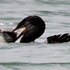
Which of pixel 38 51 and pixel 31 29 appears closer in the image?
pixel 38 51

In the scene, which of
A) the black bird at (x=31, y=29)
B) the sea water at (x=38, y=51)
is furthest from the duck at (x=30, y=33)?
the sea water at (x=38, y=51)

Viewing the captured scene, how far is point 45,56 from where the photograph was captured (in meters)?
9.27

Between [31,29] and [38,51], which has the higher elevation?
[31,29]

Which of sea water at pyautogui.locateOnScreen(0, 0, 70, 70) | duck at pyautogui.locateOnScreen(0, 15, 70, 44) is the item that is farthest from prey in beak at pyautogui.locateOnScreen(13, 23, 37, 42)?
sea water at pyautogui.locateOnScreen(0, 0, 70, 70)

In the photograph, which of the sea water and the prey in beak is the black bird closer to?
the prey in beak

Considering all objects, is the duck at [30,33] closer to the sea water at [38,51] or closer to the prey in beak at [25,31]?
the prey in beak at [25,31]

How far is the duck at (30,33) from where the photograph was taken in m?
10.3

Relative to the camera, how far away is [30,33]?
10.5m

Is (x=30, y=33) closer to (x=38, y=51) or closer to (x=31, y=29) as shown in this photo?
(x=31, y=29)

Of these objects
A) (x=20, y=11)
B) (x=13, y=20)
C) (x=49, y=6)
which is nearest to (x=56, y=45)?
(x=13, y=20)

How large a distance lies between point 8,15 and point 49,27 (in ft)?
7.61

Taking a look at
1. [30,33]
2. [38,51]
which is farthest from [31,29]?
[38,51]

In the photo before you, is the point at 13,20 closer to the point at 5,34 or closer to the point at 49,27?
the point at 49,27

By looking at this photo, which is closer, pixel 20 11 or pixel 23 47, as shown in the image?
pixel 23 47
